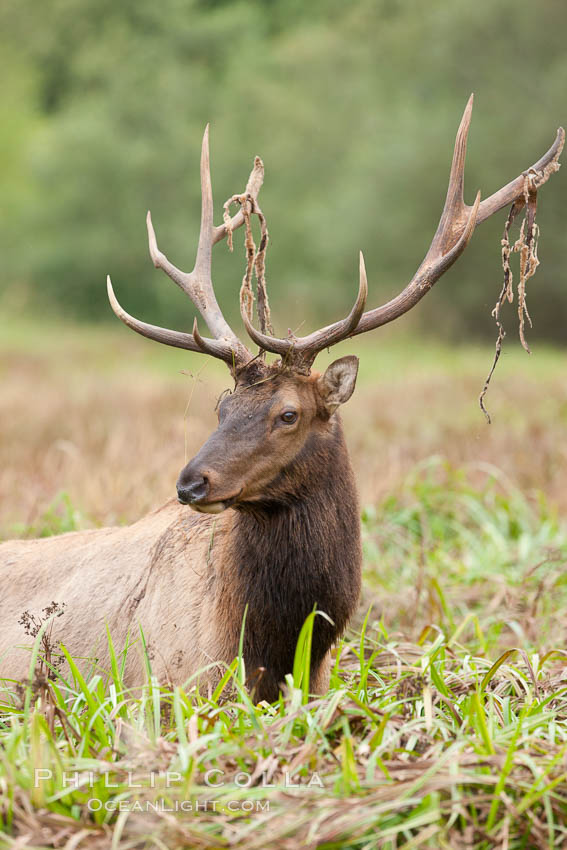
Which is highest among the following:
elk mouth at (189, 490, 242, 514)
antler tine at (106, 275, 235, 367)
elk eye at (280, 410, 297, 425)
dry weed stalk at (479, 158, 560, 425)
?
dry weed stalk at (479, 158, 560, 425)

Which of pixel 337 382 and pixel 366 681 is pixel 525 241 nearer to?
pixel 337 382

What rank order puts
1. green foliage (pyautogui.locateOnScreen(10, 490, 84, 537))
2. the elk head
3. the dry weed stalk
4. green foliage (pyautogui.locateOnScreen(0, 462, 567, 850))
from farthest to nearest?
green foliage (pyautogui.locateOnScreen(10, 490, 84, 537)), the dry weed stalk, the elk head, green foliage (pyautogui.locateOnScreen(0, 462, 567, 850))

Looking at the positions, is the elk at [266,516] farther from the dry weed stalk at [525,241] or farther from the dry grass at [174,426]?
the dry grass at [174,426]

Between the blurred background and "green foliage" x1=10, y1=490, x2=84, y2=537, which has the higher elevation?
the blurred background

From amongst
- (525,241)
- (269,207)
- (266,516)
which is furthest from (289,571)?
(269,207)

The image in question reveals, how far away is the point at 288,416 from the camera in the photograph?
424 cm

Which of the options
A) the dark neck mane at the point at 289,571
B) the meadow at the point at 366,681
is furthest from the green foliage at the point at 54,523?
the dark neck mane at the point at 289,571

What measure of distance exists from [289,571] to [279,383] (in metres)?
0.82

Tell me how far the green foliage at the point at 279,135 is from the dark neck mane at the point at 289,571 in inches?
663

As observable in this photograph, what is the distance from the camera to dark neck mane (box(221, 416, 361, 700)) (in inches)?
168

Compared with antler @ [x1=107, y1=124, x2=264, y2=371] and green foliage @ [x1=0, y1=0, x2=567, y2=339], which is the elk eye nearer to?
antler @ [x1=107, y1=124, x2=264, y2=371]

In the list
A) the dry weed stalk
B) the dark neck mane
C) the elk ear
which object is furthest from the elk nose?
the dry weed stalk

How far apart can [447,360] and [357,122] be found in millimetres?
16028

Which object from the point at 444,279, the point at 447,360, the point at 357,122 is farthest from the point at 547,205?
the point at 357,122
